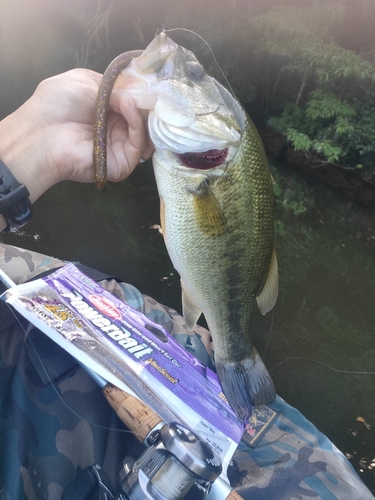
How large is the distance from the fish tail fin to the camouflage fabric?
365 millimetres

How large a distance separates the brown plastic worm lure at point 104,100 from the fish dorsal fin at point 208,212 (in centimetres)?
A: 33

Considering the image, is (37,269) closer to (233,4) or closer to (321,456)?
(321,456)

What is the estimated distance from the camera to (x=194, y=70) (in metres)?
1.20

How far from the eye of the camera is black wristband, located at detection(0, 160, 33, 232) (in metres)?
1.32

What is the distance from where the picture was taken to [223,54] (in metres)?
7.96

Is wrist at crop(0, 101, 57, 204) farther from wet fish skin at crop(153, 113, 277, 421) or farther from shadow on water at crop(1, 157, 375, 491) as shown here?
shadow on water at crop(1, 157, 375, 491)

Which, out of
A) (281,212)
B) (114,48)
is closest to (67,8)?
(114,48)

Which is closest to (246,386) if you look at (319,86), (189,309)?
(189,309)

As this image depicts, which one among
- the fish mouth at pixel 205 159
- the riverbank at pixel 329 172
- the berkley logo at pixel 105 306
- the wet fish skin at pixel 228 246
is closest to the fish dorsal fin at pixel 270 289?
the wet fish skin at pixel 228 246

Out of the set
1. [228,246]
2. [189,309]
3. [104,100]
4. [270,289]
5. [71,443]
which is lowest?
[71,443]

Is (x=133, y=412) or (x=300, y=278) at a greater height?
(x=133, y=412)

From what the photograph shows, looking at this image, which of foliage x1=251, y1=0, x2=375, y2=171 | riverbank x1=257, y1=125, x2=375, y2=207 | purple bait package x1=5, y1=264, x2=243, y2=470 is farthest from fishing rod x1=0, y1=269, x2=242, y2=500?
riverbank x1=257, y1=125, x2=375, y2=207

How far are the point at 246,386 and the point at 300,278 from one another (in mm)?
3078

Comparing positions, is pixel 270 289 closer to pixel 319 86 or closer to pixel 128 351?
pixel 128 351
